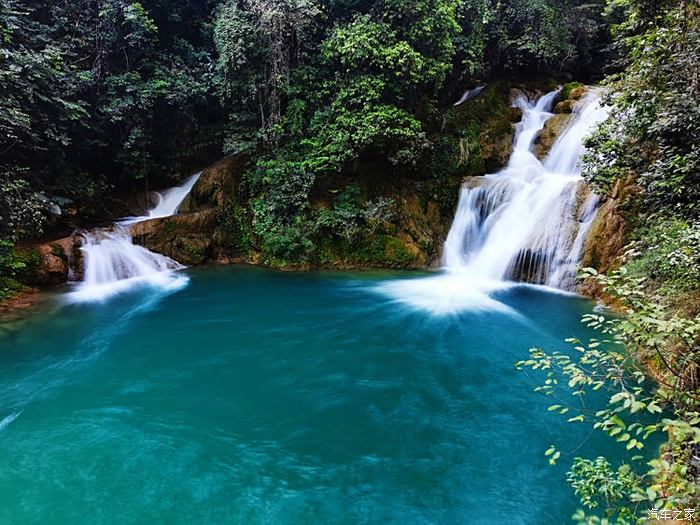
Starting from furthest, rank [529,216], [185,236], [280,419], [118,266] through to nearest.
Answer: [185,236] → [529,216] → [118,266] → [280,419]

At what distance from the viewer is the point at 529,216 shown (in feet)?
34.9

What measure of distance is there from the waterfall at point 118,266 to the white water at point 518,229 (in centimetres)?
580

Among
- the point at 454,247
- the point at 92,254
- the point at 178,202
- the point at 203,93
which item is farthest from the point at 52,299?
the point at 454,247

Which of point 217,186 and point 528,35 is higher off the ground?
point 528,35

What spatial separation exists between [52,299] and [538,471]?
940 centimetres

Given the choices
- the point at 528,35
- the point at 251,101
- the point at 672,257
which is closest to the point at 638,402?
the point at 672,257

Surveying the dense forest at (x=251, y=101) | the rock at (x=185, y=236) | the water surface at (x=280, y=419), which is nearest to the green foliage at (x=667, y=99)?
the dense forest at (x=251, y=101)

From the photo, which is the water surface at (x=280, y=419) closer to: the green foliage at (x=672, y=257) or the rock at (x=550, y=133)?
the green foliage at (x=672, y=257)

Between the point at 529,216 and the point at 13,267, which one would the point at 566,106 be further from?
the point at 13,267

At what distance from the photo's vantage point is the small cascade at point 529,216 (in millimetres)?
9781

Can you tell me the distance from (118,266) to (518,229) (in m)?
10.2

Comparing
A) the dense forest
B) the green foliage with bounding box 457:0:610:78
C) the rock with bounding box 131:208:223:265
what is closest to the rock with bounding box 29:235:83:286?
the dense forest

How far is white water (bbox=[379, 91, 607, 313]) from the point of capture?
31.2 feet

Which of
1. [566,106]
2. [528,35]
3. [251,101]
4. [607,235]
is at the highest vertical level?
[528,35]
